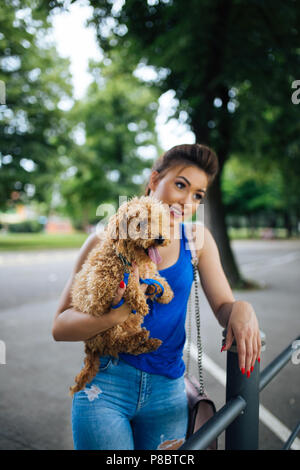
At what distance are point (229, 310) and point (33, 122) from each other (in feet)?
60.1

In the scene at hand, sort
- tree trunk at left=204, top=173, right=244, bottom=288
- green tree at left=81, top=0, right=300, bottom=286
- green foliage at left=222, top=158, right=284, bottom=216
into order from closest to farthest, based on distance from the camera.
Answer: green tree at left=81, top=0, right=300, bottom=286 < tree trunk at left=204, top=173, right=244, bottom=288 < green foliage at left=222, top=158, right=284, bottom=216

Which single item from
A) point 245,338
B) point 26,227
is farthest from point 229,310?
point 26,227

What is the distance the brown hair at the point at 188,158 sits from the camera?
156cm

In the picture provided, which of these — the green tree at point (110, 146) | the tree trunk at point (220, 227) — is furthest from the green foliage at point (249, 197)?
the tree trunk at point (220, 227)

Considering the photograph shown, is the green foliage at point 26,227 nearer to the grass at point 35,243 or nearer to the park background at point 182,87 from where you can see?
the grass at point 35,243

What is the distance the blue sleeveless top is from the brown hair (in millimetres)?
360

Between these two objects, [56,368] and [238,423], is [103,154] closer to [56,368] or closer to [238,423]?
[56,368]

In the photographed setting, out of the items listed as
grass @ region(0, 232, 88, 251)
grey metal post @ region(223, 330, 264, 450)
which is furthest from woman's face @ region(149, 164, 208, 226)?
grass @ region(0, 232, 88, 251)

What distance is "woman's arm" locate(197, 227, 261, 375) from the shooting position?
1261 millimetres

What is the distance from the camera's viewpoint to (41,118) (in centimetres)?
1753

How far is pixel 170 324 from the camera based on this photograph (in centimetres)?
142

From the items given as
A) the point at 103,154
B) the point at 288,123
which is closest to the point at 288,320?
the point at 288,123
